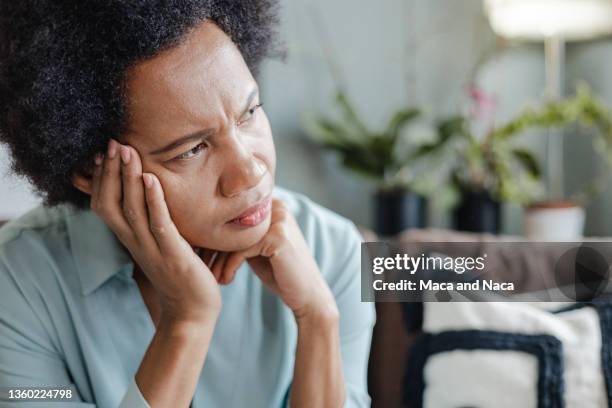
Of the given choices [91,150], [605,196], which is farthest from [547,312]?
[605,196]

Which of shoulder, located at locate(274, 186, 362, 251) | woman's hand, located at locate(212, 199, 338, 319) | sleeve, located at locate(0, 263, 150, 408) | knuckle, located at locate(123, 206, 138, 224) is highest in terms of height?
shoulder, located at locate(274, 186, 362, 251)

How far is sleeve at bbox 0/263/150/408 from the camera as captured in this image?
0.98 metres

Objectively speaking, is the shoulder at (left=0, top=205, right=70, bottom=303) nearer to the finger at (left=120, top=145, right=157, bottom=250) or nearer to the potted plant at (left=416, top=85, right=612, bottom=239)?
the finger at (left=120, top=145, right=157, bottom=250)

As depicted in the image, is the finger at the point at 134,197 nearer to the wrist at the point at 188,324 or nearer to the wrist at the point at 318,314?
the wrist at the point at 188,324

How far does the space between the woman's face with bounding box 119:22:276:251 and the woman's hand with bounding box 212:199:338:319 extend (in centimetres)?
6

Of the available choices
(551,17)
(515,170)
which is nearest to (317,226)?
(551,17)

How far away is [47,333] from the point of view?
3.36 ft

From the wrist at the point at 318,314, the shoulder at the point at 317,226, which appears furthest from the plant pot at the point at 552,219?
the wrist at the point at 318,314

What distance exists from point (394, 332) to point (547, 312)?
0.26m

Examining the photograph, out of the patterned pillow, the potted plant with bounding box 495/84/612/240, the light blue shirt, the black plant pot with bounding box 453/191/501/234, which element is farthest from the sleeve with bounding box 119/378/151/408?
the black plant pot with bounding box 453/191/501/234

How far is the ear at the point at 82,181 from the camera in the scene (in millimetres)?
976

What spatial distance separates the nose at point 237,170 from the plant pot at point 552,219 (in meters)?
1.62

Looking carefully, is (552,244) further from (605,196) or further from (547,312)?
(605,196)

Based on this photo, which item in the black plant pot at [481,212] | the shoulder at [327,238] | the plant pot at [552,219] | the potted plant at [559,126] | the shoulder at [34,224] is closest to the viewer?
the shoulder at [34,224]
